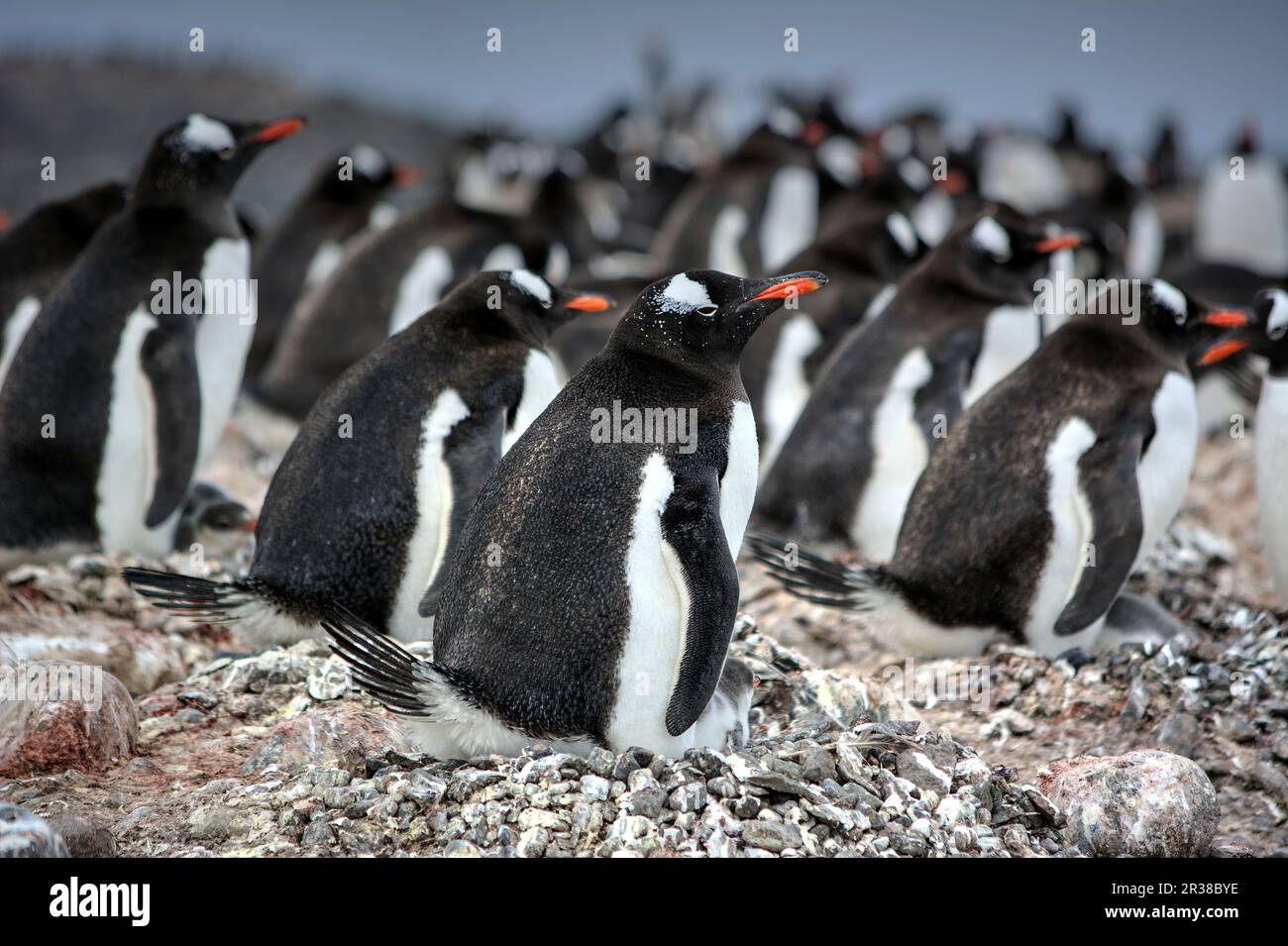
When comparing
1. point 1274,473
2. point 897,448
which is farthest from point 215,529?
point 1274,473

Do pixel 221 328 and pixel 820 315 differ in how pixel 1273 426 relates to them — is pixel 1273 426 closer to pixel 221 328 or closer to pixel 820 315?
pixel 820 315

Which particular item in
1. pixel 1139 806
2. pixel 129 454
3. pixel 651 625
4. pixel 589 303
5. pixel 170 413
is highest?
pixel 589 303

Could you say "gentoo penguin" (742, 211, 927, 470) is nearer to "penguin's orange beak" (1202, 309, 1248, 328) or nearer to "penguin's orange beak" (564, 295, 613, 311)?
"penguin's orange beak" (1202, 309, 1248, 328)

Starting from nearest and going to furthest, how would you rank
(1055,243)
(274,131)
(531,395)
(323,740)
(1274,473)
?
(323,740)
(531,395)
(1274,473)
(274,131)
(1055,243)

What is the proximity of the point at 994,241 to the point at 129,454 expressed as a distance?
3.40m

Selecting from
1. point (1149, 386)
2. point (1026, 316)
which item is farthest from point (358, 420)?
point (1026, 316)

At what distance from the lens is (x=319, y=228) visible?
9531 mm

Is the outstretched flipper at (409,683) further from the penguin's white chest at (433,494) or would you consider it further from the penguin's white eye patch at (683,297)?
the penguin's white eye patch at (683,297)

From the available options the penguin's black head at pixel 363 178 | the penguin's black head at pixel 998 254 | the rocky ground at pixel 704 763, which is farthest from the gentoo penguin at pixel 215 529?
the penguin's black head at pixel 363 178

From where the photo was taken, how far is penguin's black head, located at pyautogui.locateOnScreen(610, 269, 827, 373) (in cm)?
335

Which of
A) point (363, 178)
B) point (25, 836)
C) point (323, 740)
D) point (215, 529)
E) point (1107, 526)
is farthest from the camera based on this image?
point (363, 178)

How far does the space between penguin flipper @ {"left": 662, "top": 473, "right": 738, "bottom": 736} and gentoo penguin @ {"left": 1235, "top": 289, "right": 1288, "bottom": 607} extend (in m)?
2.98
